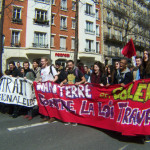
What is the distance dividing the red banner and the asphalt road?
0.77ft

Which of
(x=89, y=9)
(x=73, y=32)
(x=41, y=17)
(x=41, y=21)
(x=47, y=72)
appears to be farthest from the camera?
(x=89, y=9)

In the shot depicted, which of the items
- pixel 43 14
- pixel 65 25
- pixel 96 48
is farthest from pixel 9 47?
pixel 96 48

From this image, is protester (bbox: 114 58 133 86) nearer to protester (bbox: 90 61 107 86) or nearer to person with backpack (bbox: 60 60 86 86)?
protester (bbox: 90 61 107 86)

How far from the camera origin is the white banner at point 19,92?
570 cm

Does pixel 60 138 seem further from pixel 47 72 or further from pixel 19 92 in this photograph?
pixel 19 92

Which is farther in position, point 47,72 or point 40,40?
point 40,40

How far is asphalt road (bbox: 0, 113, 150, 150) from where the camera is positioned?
350 centimetres

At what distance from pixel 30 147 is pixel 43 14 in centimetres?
2343

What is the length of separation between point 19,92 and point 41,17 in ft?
67.2

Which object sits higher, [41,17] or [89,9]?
[89,9]

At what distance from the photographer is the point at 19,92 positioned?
579 centimetres

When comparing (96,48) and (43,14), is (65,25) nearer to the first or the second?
(43,14)

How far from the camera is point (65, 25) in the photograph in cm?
2680

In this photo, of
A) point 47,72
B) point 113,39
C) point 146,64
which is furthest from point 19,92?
point 113,39
